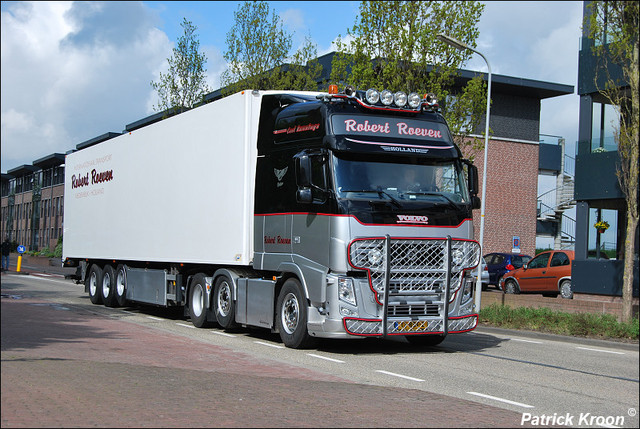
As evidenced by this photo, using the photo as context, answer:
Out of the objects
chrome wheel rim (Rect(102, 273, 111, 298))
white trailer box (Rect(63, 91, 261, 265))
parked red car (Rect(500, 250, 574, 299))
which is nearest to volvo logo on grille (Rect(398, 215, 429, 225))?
white trailer box (Rect(63, 91, 261, 265))

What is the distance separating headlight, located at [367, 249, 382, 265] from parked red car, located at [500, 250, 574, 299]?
15.9 metres

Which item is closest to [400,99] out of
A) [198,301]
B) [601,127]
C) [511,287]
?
[198,301]

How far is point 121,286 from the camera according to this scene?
2019cm

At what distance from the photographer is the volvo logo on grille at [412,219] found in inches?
475

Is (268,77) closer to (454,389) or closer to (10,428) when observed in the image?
(454,389)

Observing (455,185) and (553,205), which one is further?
(553,205)

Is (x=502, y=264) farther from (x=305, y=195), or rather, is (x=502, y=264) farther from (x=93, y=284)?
(x=305, y=195)

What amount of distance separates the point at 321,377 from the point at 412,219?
330 centimetres

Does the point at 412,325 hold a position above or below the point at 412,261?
below

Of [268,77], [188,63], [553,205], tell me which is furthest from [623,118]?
[553,205]

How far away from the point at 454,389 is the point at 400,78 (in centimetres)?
1220

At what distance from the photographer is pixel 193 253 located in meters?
15.9

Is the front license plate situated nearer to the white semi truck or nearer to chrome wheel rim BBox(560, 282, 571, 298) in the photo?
the white semi truck

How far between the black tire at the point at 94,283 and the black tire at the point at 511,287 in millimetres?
15006
